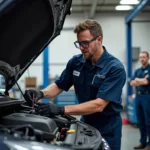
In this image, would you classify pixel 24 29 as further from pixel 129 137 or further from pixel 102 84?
pixel 129 137

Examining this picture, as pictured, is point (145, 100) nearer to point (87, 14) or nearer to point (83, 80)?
point (83, 80)

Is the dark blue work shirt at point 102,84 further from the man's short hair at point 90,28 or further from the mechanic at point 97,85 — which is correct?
the man's short hair at point 90,28

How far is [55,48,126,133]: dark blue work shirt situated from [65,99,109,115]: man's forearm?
74mm

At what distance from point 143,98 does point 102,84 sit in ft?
9.62

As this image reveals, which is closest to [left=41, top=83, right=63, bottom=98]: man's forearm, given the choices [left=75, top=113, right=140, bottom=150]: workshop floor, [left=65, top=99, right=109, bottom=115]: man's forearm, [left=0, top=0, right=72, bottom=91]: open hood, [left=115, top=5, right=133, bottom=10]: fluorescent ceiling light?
[left=0, top=0, right=72, bottom=91]: open hood

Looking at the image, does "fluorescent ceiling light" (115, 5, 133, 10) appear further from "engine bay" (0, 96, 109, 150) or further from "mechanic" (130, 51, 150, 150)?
"engine bay" (0, 96, 109, 150)

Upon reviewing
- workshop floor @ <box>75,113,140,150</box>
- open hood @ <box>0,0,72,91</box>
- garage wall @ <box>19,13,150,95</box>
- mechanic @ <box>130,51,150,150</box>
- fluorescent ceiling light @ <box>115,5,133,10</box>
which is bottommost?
workshop floor @ <box>75,113,140,150</box>

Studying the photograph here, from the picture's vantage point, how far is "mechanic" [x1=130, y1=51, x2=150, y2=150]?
4945 mm

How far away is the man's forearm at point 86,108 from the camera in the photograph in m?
2.25

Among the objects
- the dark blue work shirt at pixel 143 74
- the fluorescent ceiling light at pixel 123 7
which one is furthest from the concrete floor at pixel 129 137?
the fluorescent ceiling light at pixel 123 7

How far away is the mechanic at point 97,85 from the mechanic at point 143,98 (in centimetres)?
255

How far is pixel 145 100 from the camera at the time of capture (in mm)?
5125

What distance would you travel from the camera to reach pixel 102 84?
240 centimetres

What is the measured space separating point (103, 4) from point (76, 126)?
8.76 m
